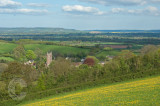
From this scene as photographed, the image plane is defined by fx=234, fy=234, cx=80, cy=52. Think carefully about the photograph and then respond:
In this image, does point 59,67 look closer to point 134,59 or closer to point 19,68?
point 19,68

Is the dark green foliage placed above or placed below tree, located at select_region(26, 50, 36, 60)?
above

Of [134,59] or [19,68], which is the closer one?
[19,68]

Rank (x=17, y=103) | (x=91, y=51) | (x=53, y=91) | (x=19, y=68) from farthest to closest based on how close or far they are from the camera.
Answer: (x=91, y=51)
(x=19, y=68)
(x=53, y=91)
(x=17, y=103)

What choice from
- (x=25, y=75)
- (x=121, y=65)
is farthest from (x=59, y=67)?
(x=121, y=65)

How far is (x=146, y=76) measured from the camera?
50656mm

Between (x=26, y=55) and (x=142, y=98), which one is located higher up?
(x=142, y=98)

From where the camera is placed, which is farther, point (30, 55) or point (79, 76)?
point (30, 55)

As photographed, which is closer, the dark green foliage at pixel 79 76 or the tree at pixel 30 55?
the dark green foliage at pixel 79 76

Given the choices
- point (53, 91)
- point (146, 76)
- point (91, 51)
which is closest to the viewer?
point (53, 91)

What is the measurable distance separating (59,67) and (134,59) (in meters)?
20.3

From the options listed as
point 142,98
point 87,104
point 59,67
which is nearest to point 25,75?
point 59,67

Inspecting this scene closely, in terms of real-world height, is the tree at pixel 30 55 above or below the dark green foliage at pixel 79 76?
below

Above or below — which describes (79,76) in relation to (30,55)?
above

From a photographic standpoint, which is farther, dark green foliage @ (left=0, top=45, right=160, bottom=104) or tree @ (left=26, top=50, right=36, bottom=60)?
tree @ (left=26, top=50, right=36, bottom=60)
